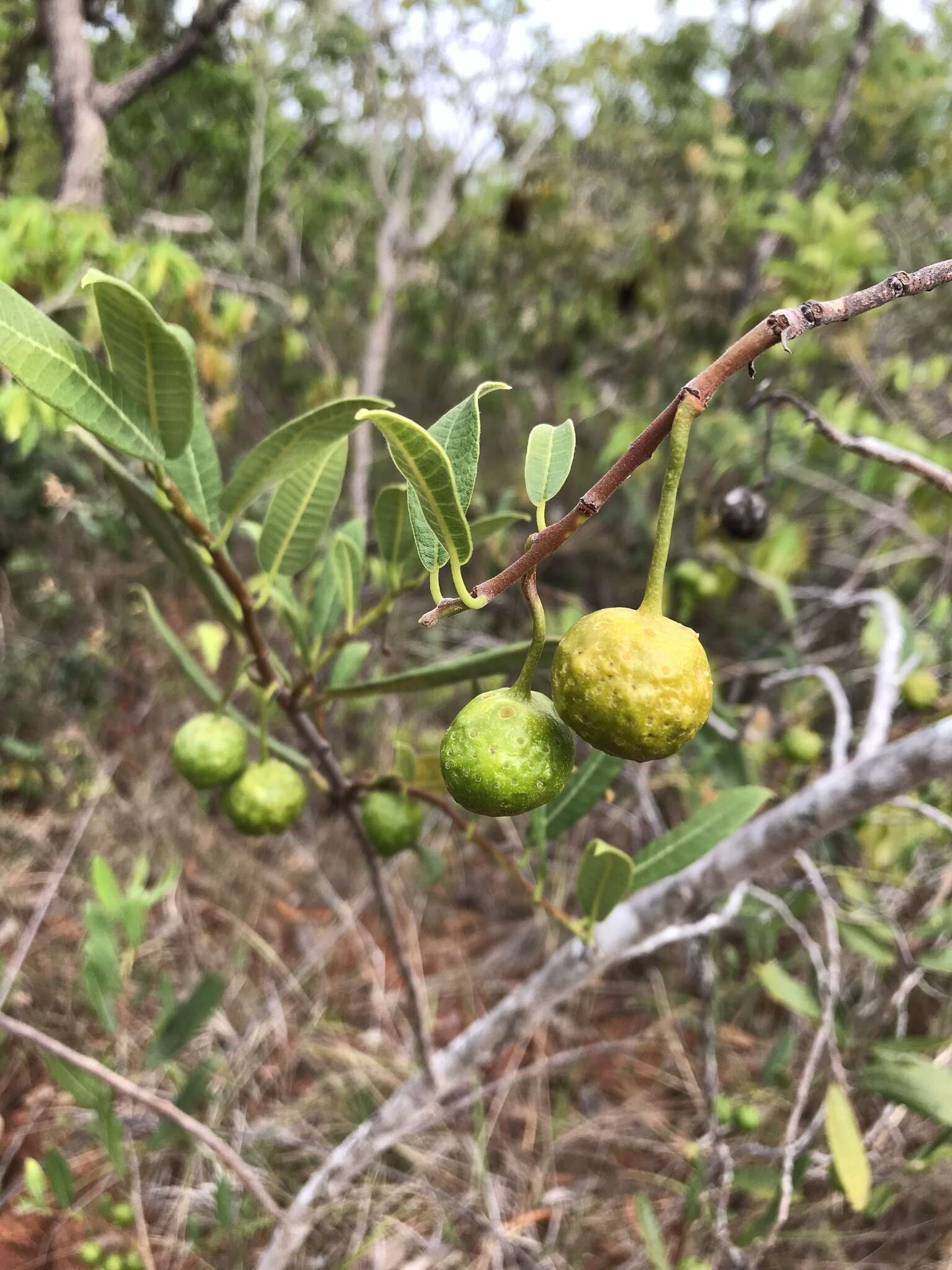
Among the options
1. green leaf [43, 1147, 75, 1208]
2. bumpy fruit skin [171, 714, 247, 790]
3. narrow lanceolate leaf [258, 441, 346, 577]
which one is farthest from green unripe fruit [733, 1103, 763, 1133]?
narrow lanceolate leaf [258, 441, 346, 577]

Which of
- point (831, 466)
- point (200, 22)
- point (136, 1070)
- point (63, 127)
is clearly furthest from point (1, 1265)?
point (200, 22)

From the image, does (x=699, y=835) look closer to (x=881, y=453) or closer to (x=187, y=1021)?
(x=881, y=453)

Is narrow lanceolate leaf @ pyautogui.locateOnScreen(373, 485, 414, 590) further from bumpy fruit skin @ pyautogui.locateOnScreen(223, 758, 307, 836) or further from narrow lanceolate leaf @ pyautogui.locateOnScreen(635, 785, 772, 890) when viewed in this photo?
narrow lanceolate leaf @ pyautogui.locateOnScreen(635, 785, 772, 890)

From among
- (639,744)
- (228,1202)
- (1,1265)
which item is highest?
(639,744)

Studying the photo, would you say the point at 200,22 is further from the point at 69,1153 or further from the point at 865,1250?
the point at 865,1250

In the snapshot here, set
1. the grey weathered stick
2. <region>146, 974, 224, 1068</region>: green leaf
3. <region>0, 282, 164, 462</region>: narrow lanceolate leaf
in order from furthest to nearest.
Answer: <region>146, 974, 224, 1068</region>: green leaf
the grey weathered stick
<region>0, 282, 164, 462</region>: narrow lanceolate leaf
